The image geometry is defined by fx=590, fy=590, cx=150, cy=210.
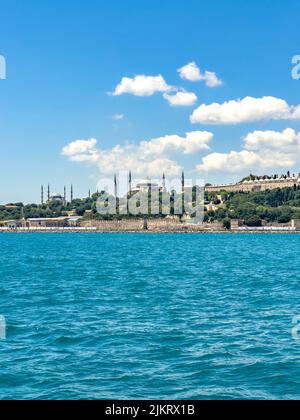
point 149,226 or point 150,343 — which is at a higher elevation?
point 150,343

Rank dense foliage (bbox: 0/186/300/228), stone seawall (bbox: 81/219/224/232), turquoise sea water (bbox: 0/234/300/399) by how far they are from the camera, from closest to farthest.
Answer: turquoise sea water (bbox: 0/234/300/399)
dense foliage (bbox: 0/186/300/228)
stone seawall (bbox: 81/219/224/232)

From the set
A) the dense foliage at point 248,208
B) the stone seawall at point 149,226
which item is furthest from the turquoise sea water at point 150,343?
the stone seawall at point 149,226

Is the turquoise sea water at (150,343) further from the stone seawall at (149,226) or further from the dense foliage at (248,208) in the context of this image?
the stone seawall at (149,226)

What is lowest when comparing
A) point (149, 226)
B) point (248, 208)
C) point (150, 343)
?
point (149, 226)

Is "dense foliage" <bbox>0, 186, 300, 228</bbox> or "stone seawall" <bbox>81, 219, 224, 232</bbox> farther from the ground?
"dense foliage" <bbox>0, 186, 300, 228</bbox>

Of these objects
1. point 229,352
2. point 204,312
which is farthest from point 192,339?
point 204,312

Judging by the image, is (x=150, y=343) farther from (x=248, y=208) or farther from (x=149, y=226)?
(x=248, y=208)

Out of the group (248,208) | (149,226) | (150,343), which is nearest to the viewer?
(150,343)

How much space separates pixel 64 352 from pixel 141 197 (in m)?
171

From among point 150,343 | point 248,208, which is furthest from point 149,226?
point 150,343

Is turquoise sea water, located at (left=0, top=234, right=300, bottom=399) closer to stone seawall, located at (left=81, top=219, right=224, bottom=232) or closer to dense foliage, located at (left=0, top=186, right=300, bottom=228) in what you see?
dense foliage, located at (left=0, top=186, right=300, bottom=228)

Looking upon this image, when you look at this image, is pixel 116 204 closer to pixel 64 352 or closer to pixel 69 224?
pixel 69 224

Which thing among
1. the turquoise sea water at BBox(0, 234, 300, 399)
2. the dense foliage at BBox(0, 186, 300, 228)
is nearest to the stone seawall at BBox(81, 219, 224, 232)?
the dense foliage at BBox(0, 186, 300, 228)

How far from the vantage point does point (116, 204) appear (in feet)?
598
